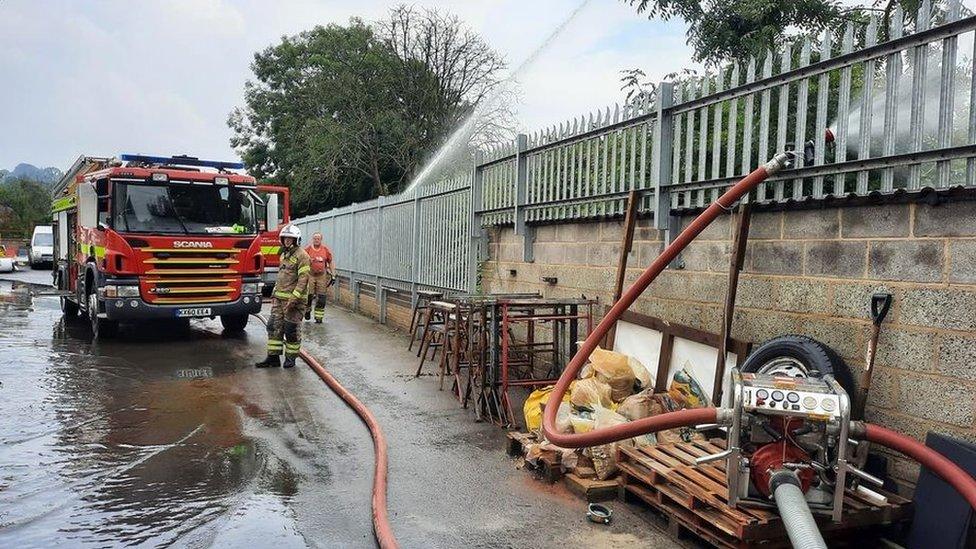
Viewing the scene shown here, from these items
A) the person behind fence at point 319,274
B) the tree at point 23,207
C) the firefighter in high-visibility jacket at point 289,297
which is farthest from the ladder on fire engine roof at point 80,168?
the tree at point 23,207

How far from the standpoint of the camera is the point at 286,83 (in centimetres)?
3581

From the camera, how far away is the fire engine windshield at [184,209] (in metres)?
10.6

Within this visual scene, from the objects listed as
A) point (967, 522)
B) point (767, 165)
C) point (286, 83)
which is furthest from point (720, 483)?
point (286, 83)

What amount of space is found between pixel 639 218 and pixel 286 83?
32.8 meters

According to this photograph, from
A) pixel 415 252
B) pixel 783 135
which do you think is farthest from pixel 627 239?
pixel 415 252

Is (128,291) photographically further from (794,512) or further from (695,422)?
(794,512)

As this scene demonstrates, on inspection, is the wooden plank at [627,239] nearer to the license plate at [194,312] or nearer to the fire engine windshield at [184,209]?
the license plate at [194,312]

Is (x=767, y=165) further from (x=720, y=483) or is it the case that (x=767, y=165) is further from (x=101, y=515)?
(x=101, y=515)

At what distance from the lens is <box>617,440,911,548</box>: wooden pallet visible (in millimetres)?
3584

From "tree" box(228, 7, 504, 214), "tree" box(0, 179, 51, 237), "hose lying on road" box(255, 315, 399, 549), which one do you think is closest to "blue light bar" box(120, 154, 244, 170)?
"hose lying on road" box(255, 315, 399, 549)

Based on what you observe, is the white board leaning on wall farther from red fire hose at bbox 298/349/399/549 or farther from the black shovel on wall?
red fire hose at bbox 298/349/399/549

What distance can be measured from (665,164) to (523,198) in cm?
268

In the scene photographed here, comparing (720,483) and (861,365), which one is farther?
(861,365)

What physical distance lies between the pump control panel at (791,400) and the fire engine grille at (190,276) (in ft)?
30.6
